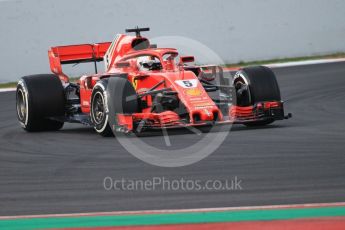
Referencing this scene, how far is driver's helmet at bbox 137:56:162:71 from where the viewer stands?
40.7 feet

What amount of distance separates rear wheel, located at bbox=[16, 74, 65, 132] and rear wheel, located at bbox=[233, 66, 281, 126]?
2.86 metres

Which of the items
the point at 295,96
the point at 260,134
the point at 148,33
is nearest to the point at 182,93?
the point at 260,134

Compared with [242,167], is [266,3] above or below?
above

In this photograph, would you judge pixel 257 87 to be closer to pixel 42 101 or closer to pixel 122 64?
pixel 122 64

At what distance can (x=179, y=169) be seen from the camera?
28.2 feet

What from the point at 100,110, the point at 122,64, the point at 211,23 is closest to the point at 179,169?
the point at 100,110

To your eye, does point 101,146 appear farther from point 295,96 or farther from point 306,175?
point 295,96

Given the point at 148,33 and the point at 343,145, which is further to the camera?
the point at 148,33

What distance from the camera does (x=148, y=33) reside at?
73.6 ft

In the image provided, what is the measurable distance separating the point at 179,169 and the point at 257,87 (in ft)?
11.9

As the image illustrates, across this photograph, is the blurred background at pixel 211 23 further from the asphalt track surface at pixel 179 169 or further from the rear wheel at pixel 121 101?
the rear wheel at pixel 121 101

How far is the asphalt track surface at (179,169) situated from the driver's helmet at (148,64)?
3.95 feet

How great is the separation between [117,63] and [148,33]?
973 centimetres

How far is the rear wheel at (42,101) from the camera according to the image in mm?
13023
